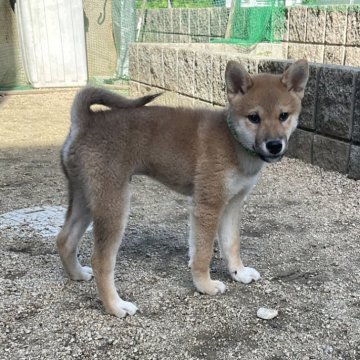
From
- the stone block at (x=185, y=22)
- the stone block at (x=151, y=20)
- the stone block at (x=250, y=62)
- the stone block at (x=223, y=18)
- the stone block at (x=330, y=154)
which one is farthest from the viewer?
the stone block at (x=151, y=20)

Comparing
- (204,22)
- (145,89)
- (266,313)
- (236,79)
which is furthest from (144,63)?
(266,313)

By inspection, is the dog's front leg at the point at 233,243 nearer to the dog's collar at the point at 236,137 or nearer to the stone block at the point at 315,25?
the dog's collar at the point at 236,137

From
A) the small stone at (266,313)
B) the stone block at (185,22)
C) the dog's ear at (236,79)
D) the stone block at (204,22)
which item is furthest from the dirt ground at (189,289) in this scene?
the stone block at (185,22)

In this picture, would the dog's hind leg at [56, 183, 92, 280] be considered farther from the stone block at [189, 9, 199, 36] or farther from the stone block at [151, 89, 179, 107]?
the stone block at [189, 9, 199, 36]

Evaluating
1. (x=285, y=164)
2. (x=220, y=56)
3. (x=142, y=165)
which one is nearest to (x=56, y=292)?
(x=142, y=165)

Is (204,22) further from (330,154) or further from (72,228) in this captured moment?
(72,228)

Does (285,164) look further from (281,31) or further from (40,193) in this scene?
(281,31)

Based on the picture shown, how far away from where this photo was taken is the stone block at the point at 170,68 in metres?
7.70

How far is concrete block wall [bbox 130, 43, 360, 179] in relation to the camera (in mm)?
5055

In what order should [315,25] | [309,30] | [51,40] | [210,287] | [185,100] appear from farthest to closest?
1. [51,40]
2. [309,30]
3. [315,25]
4. [185,100]
5. [210,287]

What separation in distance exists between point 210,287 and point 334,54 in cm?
651

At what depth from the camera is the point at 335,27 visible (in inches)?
330

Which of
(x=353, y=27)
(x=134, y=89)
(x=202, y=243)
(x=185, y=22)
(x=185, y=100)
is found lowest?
(x=134, y=89)

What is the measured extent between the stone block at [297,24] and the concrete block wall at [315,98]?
259 cm
